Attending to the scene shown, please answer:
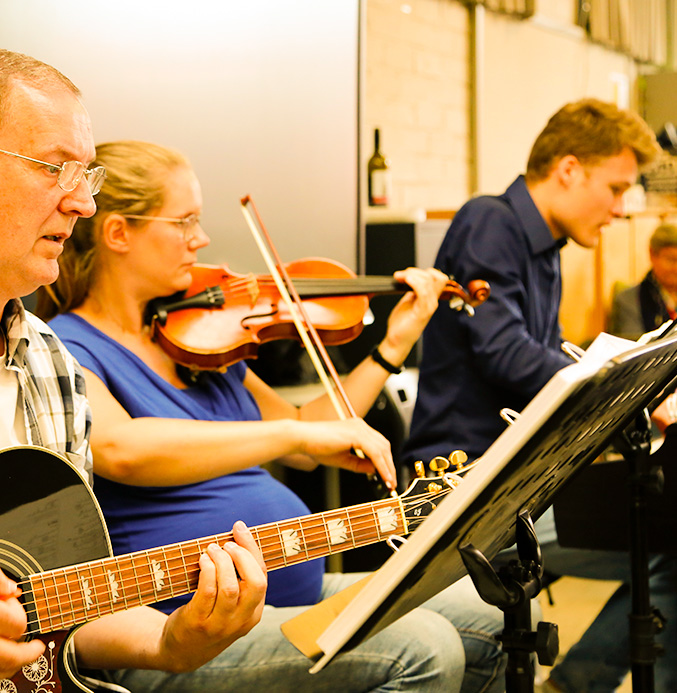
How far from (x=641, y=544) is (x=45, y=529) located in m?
1.01

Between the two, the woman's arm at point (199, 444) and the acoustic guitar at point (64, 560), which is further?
the woman's arm at point (199, 444)

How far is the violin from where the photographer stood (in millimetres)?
1517

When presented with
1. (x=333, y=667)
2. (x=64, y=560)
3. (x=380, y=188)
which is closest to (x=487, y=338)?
(x=333, y=667)

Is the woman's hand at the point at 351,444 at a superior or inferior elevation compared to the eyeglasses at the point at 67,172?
inferior

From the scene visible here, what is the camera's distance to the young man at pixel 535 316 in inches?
71.2

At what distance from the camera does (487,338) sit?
1.78 m

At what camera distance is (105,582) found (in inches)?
38.6

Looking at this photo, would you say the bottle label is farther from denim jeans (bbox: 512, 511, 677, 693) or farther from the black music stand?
the black music stand

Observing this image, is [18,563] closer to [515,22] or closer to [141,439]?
[141,439]

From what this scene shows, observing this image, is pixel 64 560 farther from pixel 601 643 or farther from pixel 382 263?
pixel 382 263

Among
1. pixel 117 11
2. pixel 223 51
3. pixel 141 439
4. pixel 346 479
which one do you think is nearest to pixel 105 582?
pixel 141 439

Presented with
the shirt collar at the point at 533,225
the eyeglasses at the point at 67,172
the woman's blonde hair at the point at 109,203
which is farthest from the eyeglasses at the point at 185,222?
the shirt collar at the point at 533,225

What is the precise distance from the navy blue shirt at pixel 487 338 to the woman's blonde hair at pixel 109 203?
74 cm

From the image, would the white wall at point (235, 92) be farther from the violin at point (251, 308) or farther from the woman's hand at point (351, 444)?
the woman's hand at point (351, 444)
